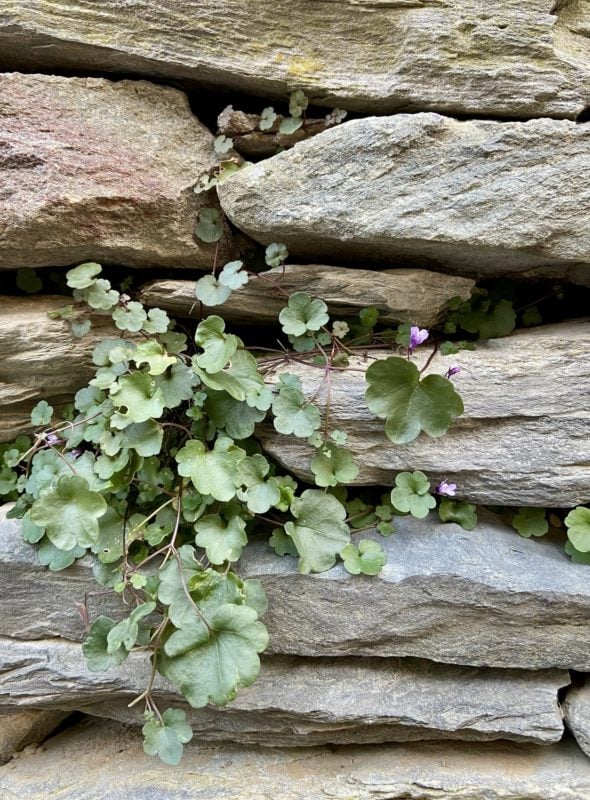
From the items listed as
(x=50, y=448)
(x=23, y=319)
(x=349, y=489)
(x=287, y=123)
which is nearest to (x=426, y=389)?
(x=349, y=489)

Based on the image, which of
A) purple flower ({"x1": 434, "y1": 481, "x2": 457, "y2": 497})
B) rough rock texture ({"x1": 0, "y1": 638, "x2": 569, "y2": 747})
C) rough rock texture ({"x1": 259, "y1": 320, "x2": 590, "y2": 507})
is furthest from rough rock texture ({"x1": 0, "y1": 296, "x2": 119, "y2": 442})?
purple flower ({"x1": 434, "y1": 481, "x2": 457, "y2": 497})

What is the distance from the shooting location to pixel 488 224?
1.55 m

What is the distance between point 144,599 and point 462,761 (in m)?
1.18

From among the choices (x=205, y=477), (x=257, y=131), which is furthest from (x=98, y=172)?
(x=205, y=477)

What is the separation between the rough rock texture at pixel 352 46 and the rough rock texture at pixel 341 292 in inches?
22.0

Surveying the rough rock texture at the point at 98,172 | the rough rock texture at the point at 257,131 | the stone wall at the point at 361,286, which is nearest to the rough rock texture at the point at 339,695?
the stone wall at the point at 361,286

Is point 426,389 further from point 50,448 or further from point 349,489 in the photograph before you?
point 50,448

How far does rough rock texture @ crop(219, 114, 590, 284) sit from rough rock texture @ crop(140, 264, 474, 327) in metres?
0.12

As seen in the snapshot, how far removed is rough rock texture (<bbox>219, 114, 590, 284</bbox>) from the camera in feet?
5.00

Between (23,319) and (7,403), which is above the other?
(23,319)

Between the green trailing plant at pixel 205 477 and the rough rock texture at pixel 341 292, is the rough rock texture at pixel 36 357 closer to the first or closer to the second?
the green trailing plant at pixel 205 477

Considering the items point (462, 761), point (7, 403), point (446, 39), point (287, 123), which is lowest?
point (462, 761)

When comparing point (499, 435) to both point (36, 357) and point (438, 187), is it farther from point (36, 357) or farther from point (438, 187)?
point (36, 357)

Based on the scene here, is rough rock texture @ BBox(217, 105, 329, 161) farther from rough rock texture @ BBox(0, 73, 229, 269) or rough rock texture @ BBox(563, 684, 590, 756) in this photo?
rough rock texture @ BBox(563, 684, 590, 756)
